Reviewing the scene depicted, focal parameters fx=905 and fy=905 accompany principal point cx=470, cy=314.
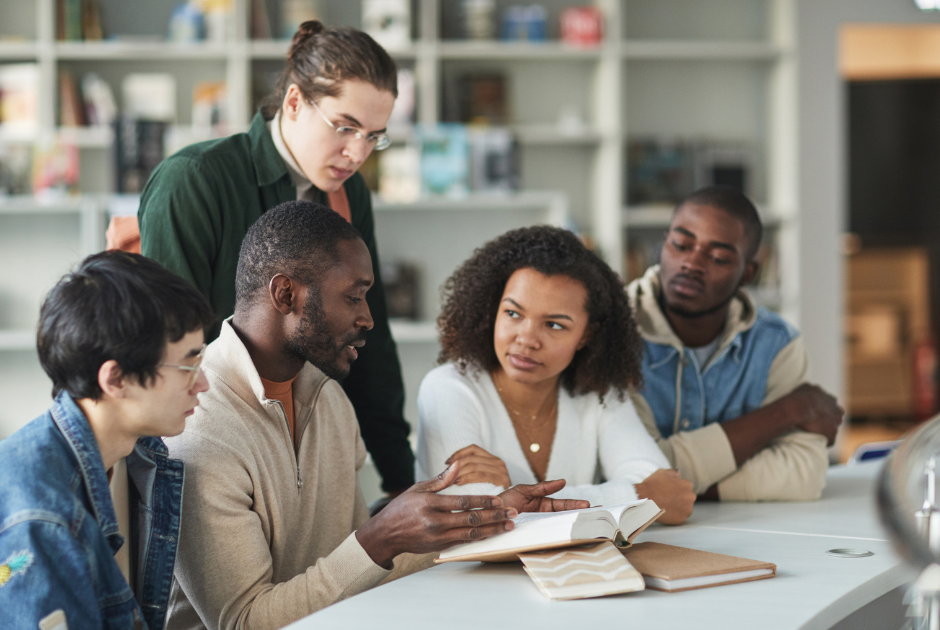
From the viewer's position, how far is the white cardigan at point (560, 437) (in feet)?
5.50

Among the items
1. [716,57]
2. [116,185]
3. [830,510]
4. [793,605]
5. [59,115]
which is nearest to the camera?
[793,605]

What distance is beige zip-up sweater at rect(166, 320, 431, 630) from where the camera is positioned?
130cm

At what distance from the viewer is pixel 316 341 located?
4.65ft

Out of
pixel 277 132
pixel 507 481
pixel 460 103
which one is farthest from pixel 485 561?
pixel 460 103

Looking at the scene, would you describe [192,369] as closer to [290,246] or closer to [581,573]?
[290,246]

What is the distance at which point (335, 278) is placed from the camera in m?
1.43

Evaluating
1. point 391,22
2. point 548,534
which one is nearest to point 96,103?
point 391,22

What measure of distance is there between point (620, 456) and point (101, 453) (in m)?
0.97

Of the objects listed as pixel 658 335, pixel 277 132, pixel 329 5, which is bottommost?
pixel 658 335

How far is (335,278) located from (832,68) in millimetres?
4329

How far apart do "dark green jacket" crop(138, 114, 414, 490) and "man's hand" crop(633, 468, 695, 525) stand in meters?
0.59

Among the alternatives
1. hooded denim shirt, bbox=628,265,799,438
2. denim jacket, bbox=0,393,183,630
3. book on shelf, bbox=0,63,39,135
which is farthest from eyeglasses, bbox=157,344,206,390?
book on shelf, bbox=0,63,39,135

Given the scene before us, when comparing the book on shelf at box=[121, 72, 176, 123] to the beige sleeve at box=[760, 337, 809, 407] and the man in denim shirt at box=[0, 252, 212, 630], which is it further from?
the man in denim shirt at box=[0, 252, 212, 630]

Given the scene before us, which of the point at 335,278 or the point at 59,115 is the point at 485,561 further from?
the point at 59,115
